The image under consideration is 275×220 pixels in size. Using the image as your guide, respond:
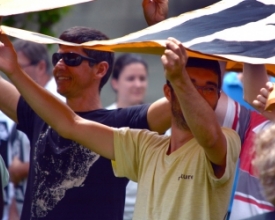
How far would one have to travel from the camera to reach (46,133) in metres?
4.74

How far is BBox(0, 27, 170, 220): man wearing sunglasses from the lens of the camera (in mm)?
4547

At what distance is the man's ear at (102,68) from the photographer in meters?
4.91

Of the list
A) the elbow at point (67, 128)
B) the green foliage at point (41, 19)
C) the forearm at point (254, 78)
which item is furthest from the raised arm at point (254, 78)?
the green foliage at point (41, 19)

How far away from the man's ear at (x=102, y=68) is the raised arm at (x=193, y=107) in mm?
1422

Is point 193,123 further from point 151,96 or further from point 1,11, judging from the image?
point 151,96

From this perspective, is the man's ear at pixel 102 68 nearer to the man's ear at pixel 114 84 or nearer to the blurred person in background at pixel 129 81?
the blurred person in background at pixel 129 81

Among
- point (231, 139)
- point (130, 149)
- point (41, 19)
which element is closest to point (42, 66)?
point (41, 19)

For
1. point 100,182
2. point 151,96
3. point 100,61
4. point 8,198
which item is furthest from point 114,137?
point 151,96

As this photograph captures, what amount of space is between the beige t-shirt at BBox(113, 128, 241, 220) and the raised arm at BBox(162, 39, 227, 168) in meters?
0.08

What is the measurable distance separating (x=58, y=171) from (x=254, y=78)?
1.18 metres

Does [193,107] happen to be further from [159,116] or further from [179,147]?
[159,116]

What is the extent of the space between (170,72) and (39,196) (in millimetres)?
1466

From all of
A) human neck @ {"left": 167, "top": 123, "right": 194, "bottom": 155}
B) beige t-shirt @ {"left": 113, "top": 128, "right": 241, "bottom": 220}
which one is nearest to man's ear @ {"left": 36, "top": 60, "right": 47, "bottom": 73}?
beige t-shirt @ {"left": 113, "top": 128, "right": 241, "bottom": 220}

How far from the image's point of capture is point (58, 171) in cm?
460
